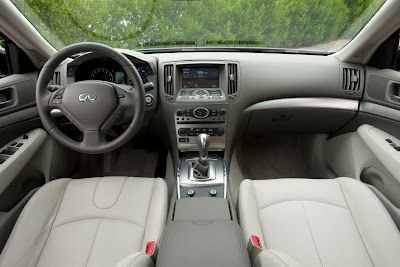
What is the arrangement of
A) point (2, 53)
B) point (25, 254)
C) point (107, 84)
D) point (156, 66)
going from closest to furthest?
point (25, 254), point (107, 84), point (2, 53), point (156, 66)

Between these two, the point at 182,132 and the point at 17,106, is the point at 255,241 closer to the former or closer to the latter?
the point at 182,132

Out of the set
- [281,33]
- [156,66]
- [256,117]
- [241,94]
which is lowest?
[256,117]

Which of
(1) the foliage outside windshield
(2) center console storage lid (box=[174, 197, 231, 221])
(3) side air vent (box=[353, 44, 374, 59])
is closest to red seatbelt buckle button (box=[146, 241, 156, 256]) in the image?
(2) center console storage lid (box=[174, 197, 231, 221])

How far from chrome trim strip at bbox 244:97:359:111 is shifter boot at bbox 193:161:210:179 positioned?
486mm

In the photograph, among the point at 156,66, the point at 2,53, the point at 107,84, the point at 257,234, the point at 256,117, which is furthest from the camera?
the point at 256,117

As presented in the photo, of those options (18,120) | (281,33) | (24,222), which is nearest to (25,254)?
(24,222)

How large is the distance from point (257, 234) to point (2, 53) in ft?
5.49

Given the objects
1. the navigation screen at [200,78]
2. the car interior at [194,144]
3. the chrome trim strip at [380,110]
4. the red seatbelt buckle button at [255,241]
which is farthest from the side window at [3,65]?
the chrome trim strip at [380,110]

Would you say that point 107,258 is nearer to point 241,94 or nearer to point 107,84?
point 107,84

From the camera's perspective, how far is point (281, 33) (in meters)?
1.83

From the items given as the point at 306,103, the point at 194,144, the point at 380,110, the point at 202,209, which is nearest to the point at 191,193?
the point at 202,209

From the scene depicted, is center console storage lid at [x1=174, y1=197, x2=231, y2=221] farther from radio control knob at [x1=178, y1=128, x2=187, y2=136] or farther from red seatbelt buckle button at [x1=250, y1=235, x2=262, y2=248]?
radio control knob at [x1=178, y1=128, x2=187, y2=136]

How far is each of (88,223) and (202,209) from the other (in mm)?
513

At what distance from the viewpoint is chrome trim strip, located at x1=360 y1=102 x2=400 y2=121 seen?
159 cm
